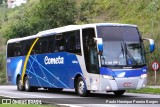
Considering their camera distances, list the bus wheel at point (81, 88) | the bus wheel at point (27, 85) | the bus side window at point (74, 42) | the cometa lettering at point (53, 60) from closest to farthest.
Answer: the bus wheel at point (81, 88), the bus side window at point (74, 42), the cometa lettering at point (53, 60), the bus wheel at point (27, 85)

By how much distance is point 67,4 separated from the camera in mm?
43125

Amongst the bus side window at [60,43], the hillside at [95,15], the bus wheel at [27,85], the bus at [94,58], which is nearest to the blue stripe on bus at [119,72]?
the bus at [94,58]

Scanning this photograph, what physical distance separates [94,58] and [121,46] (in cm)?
136

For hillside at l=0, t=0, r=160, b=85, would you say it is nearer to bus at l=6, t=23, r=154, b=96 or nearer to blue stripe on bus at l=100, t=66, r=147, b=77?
bus at l=6, t=23, r=154, b=96

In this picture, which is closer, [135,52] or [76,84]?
[135,52]

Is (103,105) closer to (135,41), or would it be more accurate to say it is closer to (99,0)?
(135,41)

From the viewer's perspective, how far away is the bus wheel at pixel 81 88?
2117cm

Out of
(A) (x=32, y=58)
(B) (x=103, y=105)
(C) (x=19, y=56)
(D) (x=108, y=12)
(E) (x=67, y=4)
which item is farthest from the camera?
(D) (x=108, y=12)

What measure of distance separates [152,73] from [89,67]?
2019 centimetres

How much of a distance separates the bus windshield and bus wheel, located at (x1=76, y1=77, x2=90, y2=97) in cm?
208

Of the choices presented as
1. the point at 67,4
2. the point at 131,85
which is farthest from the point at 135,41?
the point at 67,4

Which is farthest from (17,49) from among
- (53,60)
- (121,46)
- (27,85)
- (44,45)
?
(121,46)

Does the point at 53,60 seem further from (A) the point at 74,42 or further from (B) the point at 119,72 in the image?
(B) the point at 119,72

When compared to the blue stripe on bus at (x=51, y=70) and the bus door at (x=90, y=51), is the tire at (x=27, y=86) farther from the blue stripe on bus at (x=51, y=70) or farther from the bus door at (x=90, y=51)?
the bus door at (x=90, y=51)
